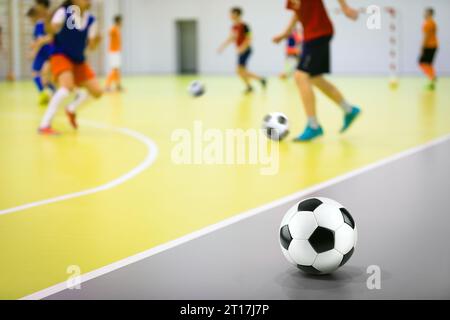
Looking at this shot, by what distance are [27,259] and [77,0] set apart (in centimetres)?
577

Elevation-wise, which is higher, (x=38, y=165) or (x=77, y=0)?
(x=77, y=0)

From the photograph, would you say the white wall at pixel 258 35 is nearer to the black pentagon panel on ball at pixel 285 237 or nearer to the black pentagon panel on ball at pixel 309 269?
the black pentagon panel on ball at pixel 285 237

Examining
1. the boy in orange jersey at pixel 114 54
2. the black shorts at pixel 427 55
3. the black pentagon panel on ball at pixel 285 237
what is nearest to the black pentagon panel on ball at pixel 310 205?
the black pentagon panel on ball at pixel 285 237

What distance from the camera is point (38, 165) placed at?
690 centimetres

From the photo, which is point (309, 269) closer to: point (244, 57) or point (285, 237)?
point (285, 237)

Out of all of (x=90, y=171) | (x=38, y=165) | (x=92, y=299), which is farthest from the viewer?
(x=38, y=165)

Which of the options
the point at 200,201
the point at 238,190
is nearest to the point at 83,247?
the point at 200,201

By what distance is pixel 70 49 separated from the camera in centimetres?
916

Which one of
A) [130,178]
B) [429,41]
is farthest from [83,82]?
[429,41]

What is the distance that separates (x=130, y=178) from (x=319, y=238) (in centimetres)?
307

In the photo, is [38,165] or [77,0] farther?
[77,0]

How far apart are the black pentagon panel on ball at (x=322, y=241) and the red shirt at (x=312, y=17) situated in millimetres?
5164

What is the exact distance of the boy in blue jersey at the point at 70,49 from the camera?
28.9ft

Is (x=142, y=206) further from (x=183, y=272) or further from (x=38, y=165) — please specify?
(x=38, y=165)
